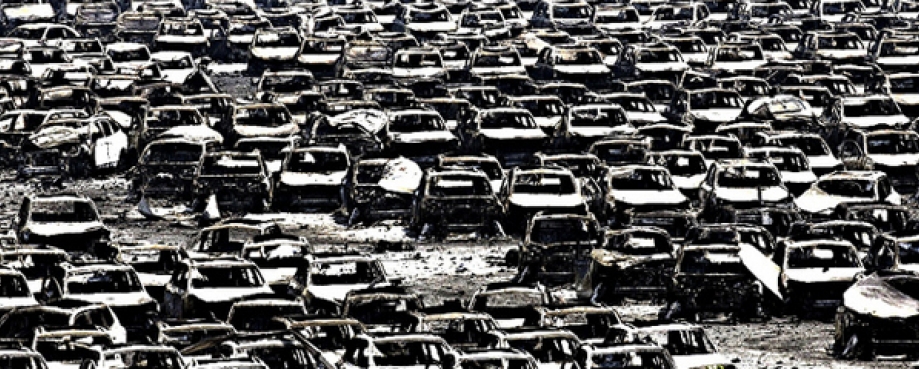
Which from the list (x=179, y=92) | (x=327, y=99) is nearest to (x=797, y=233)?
(x=327, y=99)

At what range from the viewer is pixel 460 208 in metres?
41.8

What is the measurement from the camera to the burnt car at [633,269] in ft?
117

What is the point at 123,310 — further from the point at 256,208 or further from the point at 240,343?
the point at 256,208

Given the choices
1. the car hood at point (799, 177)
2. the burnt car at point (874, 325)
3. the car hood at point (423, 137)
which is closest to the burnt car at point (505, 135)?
the car hood at point (423, 137)

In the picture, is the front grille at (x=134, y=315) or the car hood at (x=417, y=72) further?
the car hood at (x=417, y=72)

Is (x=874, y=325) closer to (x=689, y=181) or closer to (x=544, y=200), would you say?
(x=544, y=200)

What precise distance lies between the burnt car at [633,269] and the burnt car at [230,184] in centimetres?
966

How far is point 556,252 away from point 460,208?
14.4ft

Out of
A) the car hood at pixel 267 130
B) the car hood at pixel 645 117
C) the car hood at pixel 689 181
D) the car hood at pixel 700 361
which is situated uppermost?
the car hood at pixel 700 361

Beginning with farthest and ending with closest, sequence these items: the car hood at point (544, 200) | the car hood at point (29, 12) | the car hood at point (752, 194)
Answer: the car hood at point (29, 12)
the car hood at point (752, 194)
the car hood at point (544, 200)

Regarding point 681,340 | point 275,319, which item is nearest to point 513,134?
point 275,319

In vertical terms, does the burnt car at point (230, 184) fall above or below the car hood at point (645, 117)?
above

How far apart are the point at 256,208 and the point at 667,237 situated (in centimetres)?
1025

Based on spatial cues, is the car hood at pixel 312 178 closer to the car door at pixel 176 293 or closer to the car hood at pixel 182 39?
the car door at pixel 176 293
